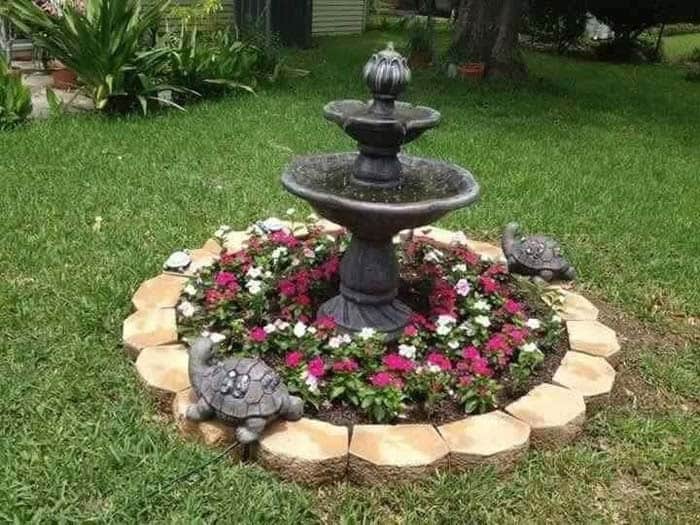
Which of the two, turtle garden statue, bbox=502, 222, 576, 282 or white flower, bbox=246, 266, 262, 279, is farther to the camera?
turtle garden statue, bbox=502, 222, 576, 282

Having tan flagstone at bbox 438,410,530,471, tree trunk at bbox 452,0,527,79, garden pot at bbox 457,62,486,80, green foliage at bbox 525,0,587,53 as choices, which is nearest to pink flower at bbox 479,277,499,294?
tan flagstone at bbox 438,410,530,471

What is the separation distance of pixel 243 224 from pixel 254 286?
52.0 inches

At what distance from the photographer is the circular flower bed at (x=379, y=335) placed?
8.88ft

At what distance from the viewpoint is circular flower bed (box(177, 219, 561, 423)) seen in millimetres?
2707

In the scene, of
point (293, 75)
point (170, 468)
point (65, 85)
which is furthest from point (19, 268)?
point (293, 75)

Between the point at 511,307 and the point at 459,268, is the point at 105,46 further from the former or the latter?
the point at 511,307

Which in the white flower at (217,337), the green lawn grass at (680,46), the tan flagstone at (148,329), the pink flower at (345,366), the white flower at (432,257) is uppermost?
the pink flower at (345,366)

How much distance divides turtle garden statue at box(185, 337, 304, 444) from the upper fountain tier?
2.81 feet

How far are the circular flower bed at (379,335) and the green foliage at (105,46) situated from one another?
369 cm

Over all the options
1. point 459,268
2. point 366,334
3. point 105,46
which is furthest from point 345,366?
point 105,46

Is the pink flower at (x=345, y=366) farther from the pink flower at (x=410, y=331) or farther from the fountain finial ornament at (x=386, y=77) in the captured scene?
the fountain finial ornament at (x=386, y=77)

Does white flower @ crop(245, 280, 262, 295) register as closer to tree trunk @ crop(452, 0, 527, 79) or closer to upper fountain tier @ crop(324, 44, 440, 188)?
upper fountain tier @ crop(324, 44, 440, 188)

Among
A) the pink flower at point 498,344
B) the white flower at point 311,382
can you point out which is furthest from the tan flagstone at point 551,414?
the white flower at point 311,382

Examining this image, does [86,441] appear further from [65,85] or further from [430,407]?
[65,85]
